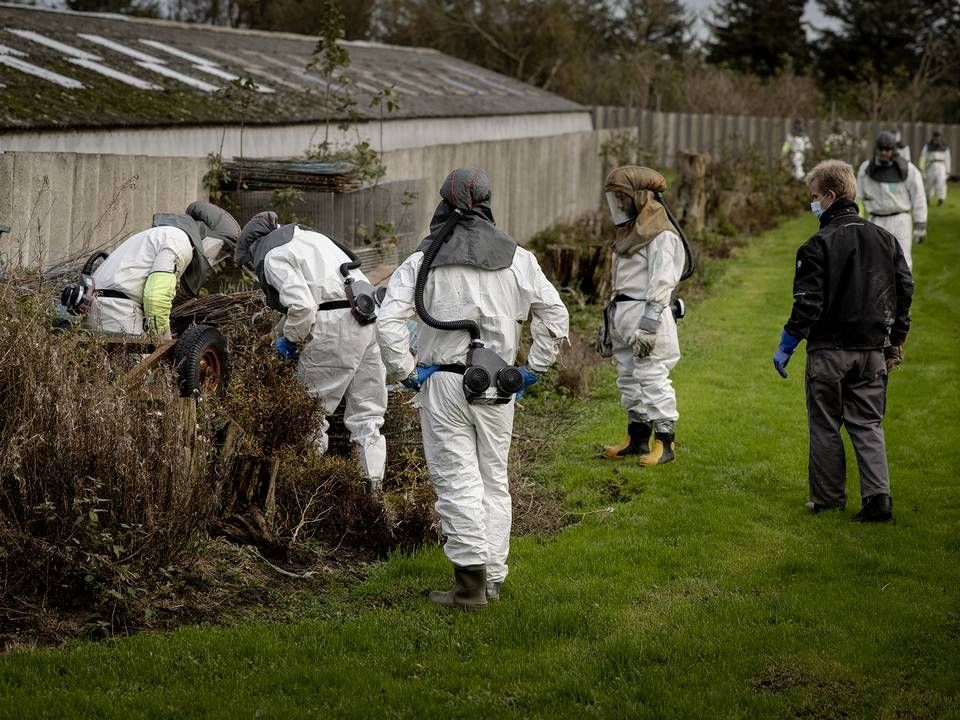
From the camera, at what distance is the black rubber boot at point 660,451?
9.49m

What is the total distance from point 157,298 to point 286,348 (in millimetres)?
874

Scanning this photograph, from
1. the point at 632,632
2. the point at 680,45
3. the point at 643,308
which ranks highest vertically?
the point at 680,45

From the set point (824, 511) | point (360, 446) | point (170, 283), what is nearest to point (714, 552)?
point (824, 511)

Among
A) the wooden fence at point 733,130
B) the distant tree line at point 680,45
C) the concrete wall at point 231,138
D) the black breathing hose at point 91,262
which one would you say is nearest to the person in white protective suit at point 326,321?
the black breathing hose at point 91,262

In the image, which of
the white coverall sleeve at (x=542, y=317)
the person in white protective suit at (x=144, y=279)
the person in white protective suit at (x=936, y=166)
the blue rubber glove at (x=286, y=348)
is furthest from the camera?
the person in white protective suit at (x=936, y=166)

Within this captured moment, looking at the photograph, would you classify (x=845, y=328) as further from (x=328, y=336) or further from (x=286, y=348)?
(x=286, y=348)

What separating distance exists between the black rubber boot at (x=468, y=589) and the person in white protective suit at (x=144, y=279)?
9.98 ft

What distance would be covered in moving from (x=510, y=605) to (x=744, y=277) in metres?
13.3

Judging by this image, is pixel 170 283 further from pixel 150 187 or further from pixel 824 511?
pixel 824 511

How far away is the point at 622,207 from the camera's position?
932 cm

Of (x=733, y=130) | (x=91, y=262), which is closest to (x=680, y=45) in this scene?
(x=733, y=130)

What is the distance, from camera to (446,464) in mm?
6535

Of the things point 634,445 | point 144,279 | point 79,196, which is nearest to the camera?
point 144,279

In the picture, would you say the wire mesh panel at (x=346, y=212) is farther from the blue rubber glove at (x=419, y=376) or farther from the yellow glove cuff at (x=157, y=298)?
the blue rubber glove at (x=419, y=376)
